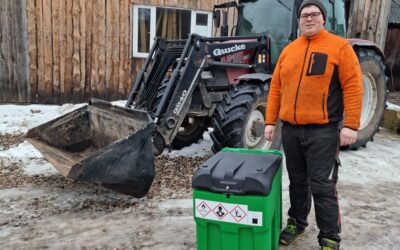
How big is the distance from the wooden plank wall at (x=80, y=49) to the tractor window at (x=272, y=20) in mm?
4263

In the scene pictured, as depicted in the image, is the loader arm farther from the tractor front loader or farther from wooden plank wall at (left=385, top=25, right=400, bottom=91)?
wooden plank wall at (left=385, top=25, right=400, bottom=91)

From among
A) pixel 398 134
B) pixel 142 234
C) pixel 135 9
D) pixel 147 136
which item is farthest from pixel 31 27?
pixel 398 134

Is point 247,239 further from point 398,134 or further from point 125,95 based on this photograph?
point 125,95

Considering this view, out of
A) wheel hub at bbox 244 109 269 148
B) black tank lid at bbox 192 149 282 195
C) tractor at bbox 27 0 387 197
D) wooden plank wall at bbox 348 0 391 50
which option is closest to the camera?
black tank lid at bbox 192 149 282 195

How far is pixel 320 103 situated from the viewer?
2.95 meters

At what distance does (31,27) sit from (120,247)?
7323 mm

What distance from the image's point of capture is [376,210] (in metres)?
4.17

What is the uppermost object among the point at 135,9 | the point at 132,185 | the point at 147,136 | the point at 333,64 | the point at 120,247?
the point at 135,9

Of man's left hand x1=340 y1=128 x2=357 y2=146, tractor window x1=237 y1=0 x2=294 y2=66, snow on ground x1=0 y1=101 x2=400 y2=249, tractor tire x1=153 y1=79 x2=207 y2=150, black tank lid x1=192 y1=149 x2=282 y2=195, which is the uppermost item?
A: tractor window x1=237 y1=0 x2=294 y2=66

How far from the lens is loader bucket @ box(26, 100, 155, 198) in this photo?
3.77m

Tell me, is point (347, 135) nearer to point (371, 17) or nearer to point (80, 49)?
point (80, 49)

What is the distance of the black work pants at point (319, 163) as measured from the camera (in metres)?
2.99

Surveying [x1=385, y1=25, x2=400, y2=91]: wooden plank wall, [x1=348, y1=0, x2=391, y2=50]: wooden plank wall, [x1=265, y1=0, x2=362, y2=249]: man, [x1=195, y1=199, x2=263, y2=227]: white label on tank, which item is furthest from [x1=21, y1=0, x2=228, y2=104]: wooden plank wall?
[x1=385, y1=25, x2=400, y2=91]: wooden plank wall

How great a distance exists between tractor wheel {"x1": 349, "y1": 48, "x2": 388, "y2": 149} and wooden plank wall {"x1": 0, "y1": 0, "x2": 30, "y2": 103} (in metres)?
7.04
